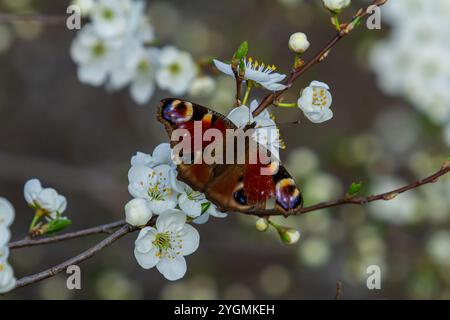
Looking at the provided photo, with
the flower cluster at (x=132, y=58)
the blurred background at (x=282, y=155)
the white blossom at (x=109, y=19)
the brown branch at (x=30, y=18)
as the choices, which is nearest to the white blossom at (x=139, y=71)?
the flower cluster at (x=132, y=58)

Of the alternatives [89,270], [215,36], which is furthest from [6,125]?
[215,36]

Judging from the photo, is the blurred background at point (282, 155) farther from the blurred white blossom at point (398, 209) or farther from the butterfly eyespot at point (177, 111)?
the butterfly eyespot at point (177, 111)

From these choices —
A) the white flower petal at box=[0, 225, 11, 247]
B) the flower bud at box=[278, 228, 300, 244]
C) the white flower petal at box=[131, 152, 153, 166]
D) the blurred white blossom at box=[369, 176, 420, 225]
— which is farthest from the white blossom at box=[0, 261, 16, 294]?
the blurred white blossom at box=[369, 176, 420, 225]

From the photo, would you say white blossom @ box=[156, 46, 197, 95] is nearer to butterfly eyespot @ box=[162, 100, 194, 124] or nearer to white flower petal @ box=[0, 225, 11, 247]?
butterfly eyespot @ box=[162, 100, 194, 124]

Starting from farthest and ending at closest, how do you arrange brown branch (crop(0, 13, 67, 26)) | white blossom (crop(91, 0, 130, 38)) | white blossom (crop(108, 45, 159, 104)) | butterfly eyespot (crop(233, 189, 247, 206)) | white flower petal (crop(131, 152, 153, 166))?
white blossom (crop(108, 45, 159, 104)) < white blossom (crop(91, 0, 130, 38)) < brown branch (crop(0, 13, 67, 26)) < white flower petal (crop(131, 152, 153, 166)) < butterfly eyespot (crop(233, 189, 247, 206))

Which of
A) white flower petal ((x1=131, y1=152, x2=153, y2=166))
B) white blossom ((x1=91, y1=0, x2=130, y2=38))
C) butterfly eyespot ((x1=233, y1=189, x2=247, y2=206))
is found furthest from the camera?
white blossom ((x1=91, y1=0, x2=130, y2=38))
